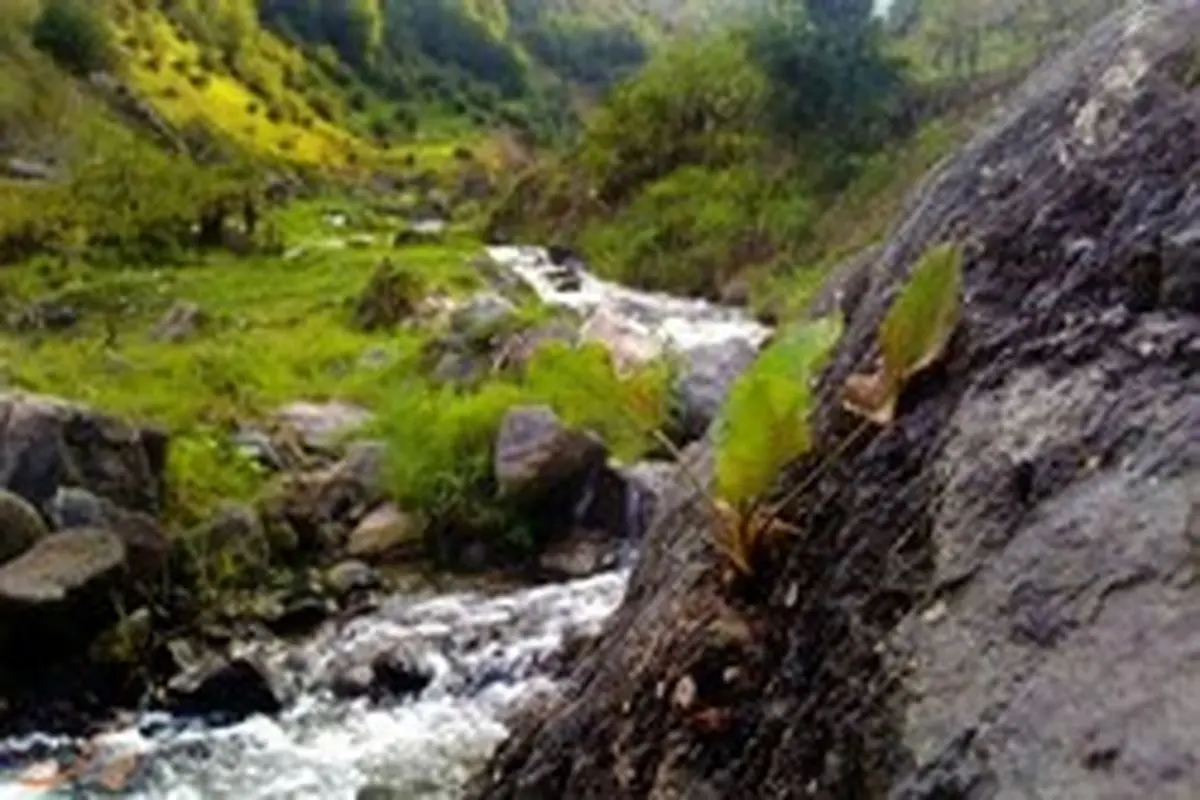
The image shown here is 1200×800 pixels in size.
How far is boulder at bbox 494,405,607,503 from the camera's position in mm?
17859

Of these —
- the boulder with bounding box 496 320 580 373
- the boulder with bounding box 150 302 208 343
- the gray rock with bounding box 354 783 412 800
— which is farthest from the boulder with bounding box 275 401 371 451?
the gray rock with bounding box 354 783 412 800

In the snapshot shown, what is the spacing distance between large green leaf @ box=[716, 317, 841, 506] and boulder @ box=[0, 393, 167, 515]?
12.6 metres

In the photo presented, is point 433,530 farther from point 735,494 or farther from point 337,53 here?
point 337,53

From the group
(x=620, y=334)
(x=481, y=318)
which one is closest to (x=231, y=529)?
(x=620, y=334)

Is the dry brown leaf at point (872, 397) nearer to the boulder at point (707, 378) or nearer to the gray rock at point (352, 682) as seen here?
the gray rock at point (352, 682)

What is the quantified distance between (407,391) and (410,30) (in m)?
120

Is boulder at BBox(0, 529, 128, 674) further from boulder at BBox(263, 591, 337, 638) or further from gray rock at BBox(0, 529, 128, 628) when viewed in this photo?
boulder at BBox(263, 591, 337, 638)

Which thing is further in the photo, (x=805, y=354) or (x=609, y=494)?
(x=609, y=494)

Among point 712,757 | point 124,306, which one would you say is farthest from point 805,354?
point 124,306

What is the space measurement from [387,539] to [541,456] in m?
1.76

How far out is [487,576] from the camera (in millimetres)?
17156

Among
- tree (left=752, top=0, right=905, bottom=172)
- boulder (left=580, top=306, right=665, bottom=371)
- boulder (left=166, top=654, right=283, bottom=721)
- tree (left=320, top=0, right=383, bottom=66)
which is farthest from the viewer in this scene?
tree (left=320, top=0, right=383, bottom=66)

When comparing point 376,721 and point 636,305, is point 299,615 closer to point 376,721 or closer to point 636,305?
point 376,721

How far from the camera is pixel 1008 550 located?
3859mm
